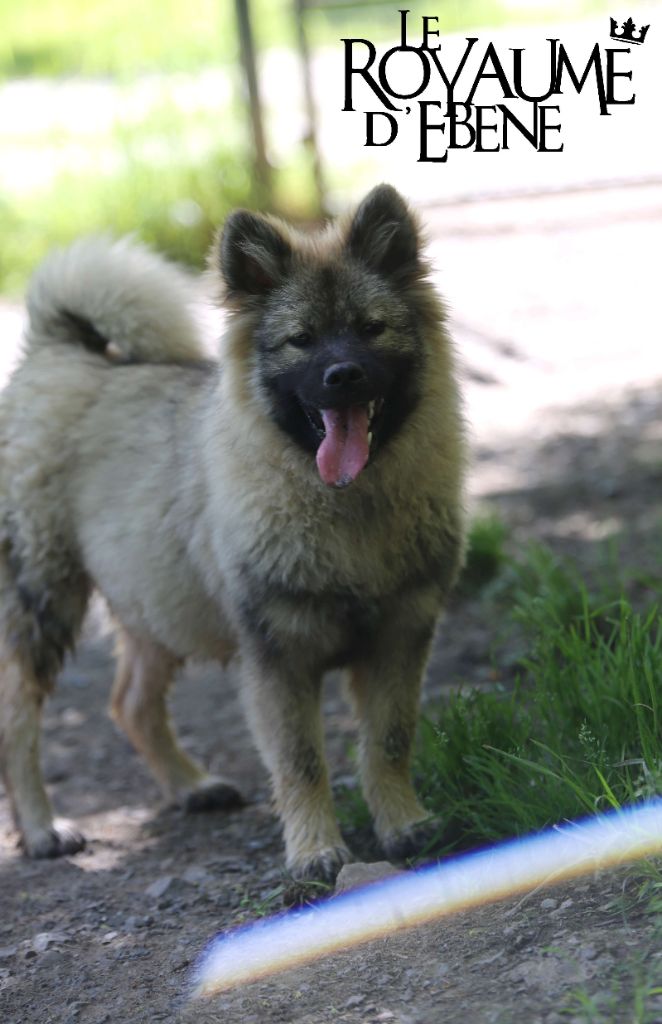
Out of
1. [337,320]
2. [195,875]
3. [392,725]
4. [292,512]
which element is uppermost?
[337,320]

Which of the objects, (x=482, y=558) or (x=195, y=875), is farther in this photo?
(x=482, y=558)

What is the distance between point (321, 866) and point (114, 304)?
2.13 m

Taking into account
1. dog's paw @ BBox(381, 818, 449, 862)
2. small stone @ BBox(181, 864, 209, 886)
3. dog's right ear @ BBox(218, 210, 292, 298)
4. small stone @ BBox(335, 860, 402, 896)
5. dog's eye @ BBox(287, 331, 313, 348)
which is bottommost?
small stone @ BBox(181, 864, 209, 886)

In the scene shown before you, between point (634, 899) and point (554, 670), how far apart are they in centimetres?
96

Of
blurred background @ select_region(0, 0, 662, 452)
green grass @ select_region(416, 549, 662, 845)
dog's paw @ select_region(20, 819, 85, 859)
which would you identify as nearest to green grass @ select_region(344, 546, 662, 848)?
green grass @ select_region(416, 549, 662, 845)

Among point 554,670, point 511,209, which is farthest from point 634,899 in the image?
point 511,209

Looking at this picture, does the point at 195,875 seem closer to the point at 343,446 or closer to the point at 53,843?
the point at 53,843

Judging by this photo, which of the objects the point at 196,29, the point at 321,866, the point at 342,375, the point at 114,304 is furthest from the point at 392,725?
the point at 196,29

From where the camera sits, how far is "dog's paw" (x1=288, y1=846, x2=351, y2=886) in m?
3.67

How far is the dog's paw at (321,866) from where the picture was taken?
12.0 ft

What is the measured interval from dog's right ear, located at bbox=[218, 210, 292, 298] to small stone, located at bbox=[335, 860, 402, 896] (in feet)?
5.47

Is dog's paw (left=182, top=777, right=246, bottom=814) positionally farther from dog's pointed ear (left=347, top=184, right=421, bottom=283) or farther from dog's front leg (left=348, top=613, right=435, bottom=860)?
dog's pointed ear (left=347, top=184, right=421, bottom=283)

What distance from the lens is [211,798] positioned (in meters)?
4.66

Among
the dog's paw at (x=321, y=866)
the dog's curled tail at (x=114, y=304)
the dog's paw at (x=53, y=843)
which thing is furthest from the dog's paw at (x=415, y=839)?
the dog's curled tail at (x=114, y=304)
